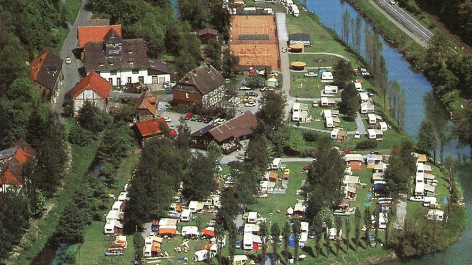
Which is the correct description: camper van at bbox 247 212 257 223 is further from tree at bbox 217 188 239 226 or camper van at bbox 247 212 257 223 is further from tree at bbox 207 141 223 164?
tree at bbox 207 141 223 164

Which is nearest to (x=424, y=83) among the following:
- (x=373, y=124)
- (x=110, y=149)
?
(x=373, y=124)

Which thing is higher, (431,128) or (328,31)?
(328,31)

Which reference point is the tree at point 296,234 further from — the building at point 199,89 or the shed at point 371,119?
the building at point 199,89

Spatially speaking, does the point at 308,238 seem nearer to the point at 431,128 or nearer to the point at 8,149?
the point at 431,128

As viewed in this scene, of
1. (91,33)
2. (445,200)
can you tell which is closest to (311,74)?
(91,33)

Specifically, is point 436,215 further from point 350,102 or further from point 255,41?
point 255,41

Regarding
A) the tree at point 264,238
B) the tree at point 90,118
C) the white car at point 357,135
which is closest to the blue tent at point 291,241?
the tree at point 264,238

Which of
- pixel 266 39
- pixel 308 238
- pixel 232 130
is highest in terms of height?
pixel 266 39
